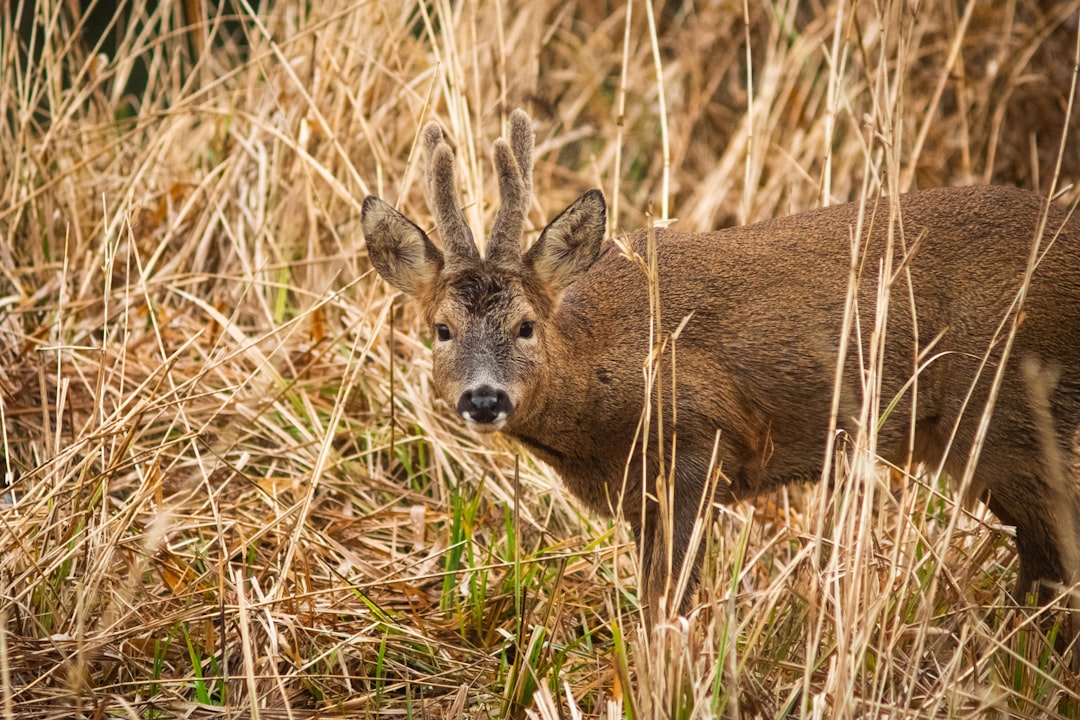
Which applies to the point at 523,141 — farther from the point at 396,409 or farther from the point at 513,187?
the point at 396,409

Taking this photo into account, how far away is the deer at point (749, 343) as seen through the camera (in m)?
4.07

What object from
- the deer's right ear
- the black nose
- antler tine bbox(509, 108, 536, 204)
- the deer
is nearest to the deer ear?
the deer

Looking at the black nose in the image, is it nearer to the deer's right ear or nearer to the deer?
the deer

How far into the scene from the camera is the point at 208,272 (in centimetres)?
601

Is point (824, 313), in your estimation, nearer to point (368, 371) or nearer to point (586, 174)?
point (368, 371)

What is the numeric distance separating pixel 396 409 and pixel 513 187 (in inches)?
56.2

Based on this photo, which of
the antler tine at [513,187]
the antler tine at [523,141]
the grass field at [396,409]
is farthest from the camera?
the antler tine at [523,141]

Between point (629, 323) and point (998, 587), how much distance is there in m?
1.47

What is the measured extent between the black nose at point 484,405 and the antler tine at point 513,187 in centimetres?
46

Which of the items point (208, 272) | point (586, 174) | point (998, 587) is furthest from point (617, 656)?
point (586, 174)

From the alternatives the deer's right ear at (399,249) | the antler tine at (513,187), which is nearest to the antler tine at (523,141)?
the antler tine at (513,187)

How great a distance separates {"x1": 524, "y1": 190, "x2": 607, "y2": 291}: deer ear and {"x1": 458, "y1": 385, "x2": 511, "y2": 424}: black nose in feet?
1.58

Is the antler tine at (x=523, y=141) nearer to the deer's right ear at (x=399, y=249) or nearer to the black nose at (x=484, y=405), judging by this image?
the deer's right ear at (x=399, y=249)

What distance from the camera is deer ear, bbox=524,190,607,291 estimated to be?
405 cm
